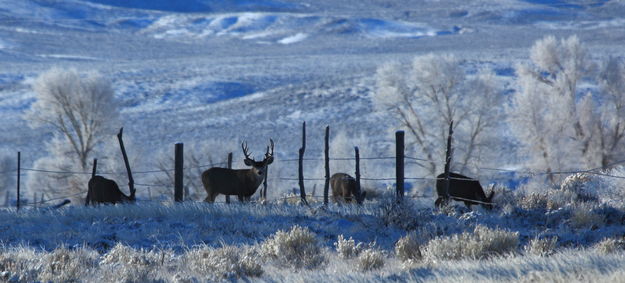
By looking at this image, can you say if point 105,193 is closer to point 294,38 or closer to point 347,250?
point 347,250

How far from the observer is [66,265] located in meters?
7.61

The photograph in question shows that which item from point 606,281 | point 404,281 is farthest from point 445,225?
point 606,281

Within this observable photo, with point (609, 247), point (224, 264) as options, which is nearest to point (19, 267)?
point (224, 264)

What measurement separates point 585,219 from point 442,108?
40276 millimetres

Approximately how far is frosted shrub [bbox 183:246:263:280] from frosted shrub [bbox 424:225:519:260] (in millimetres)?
1645

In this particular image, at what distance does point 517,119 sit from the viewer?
46969mm

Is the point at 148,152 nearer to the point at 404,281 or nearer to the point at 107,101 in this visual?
the point at 107,101

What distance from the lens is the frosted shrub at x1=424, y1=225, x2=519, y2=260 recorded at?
7.96 m

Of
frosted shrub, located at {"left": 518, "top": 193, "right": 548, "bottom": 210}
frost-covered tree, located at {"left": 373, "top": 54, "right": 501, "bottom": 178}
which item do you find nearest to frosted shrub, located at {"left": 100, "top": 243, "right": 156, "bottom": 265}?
frosted shrub, located at {"left": 518, "top": 193, "right": 548, "bottom": 210}

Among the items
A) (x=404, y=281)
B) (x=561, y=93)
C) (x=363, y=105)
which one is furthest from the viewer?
(x=363, y=105)

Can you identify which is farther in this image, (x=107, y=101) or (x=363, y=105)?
(x=363, y=105)

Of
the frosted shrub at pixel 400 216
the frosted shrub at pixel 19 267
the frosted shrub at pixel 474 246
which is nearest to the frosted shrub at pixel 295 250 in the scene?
the frosted shrub at pixel 474 246

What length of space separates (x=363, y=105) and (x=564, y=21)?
13259 centimetres

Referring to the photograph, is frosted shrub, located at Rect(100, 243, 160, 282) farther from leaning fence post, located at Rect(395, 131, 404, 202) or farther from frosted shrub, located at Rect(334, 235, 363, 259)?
leaning fence post, located at Rect(395, 131, 404, 202)
